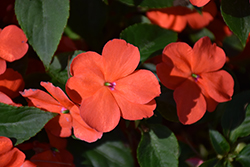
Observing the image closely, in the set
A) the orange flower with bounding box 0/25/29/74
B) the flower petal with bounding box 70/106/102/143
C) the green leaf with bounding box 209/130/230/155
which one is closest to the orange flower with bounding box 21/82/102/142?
the flower petal with bounding box 70/106/102/143

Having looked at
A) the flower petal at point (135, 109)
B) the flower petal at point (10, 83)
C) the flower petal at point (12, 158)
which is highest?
the flower petal at point (135, 109)

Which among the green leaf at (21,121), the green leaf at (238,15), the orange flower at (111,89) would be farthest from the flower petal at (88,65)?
the green leaf at (238,15)

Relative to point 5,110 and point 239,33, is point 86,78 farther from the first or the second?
point 239,33

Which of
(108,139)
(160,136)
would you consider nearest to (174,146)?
(160,136)

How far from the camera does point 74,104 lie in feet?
2.02

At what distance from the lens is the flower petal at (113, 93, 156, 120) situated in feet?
1.99

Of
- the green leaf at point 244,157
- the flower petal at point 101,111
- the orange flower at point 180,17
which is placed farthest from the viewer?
the orange flower at point 180,17

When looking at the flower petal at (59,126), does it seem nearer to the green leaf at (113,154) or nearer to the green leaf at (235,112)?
the green leaf at (113,154)

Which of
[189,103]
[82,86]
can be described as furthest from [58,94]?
[189,103]

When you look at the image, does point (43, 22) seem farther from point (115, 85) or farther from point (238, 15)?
point (238, 15)

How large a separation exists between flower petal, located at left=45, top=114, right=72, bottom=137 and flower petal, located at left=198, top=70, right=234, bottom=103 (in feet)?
1.08

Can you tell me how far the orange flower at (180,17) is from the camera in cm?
90

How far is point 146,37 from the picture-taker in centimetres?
81

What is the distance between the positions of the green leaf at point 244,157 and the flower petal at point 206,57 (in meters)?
0.27
